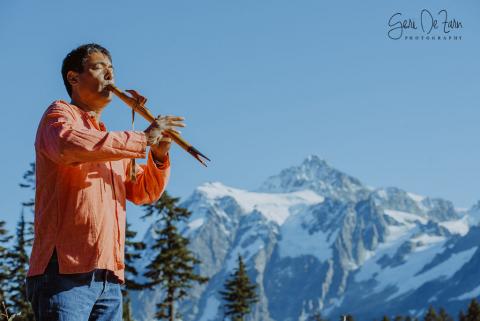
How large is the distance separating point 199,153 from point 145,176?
851 millimetres

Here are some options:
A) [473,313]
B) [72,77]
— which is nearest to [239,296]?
[473,313]

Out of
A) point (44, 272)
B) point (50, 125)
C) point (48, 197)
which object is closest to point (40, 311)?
point (44, 272)

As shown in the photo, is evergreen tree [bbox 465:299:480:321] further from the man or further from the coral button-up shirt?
the coral button-up shirt

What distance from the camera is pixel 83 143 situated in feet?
13.1

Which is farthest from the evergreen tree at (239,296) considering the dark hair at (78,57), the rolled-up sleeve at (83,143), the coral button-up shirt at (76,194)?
the rolled-up sleeve at (83,143)

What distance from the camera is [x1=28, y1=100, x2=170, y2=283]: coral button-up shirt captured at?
4031 millimetres

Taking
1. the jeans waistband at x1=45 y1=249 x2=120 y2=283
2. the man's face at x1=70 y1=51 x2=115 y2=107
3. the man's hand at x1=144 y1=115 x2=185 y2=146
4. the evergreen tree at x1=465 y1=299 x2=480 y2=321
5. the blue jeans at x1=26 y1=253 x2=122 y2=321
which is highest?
the evergreen tree at x1=465 y1=299 x2=480 y2=321

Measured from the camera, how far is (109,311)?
4309 millimetres

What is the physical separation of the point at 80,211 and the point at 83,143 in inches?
14.7

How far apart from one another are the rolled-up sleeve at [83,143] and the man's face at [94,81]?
33cm

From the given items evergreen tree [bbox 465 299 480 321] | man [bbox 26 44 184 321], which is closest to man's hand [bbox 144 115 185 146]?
man [bbox 26 44 184 321]

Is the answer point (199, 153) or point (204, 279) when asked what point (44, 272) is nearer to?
point (199, 153)

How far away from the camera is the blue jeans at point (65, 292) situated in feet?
13.1

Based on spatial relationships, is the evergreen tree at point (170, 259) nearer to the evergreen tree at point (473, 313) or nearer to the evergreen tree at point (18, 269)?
the evergreen tree at point (18, 269)
